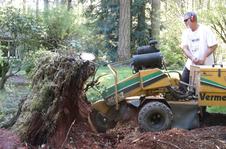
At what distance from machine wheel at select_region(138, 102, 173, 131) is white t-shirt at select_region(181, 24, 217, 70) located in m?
1.18

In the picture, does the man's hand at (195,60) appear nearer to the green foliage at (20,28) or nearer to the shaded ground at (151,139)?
the shaded ground at (151,139)

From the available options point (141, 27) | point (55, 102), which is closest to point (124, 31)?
point (141, 27)

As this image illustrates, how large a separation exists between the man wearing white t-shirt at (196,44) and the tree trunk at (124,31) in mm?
13313

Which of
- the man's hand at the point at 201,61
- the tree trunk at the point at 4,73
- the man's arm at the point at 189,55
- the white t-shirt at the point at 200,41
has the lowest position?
the tree trunk at the point at 4,73

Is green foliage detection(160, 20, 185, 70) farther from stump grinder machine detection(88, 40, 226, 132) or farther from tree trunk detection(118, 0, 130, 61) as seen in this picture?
stump grinder machine detection(88, 40, 226, 132)

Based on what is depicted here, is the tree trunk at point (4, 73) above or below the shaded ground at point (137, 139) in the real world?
above

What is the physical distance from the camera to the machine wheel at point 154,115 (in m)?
6.14

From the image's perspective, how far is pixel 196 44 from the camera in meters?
7.00

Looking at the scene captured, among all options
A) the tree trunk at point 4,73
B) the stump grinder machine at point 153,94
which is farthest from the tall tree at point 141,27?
the stump grinder machine at point 153,94

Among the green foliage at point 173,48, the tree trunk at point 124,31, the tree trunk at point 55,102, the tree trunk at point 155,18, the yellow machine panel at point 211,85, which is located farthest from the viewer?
the tree trunk at point 155,18

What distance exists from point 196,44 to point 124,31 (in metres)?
13.6

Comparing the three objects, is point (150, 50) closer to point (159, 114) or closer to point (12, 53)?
point (159, 114)

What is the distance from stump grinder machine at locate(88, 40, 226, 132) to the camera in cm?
634

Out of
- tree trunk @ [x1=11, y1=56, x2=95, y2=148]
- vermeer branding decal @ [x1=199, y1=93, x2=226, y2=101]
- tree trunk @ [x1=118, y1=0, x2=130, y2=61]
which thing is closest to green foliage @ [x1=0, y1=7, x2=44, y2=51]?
vermeer branding decal @ [x1=199, y1=93, x2=226, y2=101]
